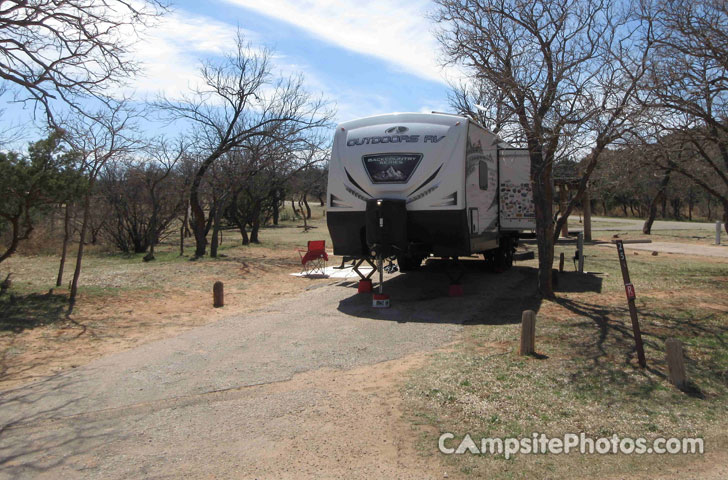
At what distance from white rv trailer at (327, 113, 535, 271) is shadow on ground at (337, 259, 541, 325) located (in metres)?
0.96

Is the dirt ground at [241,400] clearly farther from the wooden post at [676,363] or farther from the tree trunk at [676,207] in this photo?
the tree trunk at [676,207]

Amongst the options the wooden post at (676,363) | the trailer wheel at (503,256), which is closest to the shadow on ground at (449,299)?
the trailer wheel at (503,256)

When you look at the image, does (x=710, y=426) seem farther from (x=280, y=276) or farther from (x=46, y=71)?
(x=280, y=276)

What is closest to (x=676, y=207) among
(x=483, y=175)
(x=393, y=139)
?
(x=483, y=175)

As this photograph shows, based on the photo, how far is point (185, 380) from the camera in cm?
680

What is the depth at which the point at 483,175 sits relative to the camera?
1206cm

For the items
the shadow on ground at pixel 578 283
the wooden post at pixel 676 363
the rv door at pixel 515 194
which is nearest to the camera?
the wooden post at pixel 676 363

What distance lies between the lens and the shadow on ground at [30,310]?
9453 millimetres

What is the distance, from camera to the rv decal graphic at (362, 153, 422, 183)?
10.7 meters

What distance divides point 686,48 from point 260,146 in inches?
572

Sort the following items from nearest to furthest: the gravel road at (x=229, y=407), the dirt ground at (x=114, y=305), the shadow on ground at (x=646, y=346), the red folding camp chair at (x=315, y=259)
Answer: the gravel road at (x=229, y=407) → the shadow on ground at (x=646, y=346) → the dirt ground at (x=114, y=305) → the red folding camp chair at (x=315, y=259)

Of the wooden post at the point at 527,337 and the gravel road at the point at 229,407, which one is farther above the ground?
the wooden post at the point at 527,337

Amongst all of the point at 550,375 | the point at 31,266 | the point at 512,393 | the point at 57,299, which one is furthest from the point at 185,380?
the point at 31,266

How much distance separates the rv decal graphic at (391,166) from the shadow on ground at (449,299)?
2.35m
